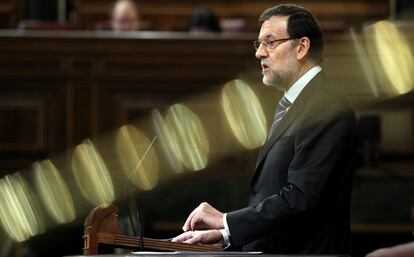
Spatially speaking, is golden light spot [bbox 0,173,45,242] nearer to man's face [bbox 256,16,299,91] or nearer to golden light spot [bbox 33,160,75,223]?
golden light spot [bbox 33,160,75,223]

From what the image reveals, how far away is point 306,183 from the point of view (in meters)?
3.34

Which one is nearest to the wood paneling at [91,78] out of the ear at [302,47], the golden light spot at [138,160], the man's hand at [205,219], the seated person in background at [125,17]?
the golden light spot at [138,160]

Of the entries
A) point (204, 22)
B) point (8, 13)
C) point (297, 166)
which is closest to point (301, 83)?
point (297, 166)

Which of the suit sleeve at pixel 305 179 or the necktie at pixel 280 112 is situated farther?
the necktie at pixel 280 112

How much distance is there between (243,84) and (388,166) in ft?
3.73

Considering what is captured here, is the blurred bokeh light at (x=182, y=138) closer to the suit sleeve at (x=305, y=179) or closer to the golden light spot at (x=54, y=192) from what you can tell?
the golden light spot at (x=54, y=192)

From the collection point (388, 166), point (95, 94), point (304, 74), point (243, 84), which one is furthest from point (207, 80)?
point (304, 74)

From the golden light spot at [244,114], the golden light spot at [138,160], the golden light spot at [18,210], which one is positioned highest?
the golden light spot at [244,114]

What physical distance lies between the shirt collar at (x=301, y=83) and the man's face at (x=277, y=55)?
0.03 meters

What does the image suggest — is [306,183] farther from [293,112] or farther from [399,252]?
[399,252]

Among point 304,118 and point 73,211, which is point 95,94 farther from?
point 304,118

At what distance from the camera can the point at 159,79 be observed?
8.00 m

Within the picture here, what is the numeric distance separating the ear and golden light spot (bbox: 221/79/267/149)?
3.84 m

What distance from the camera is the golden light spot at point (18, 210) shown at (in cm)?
685
